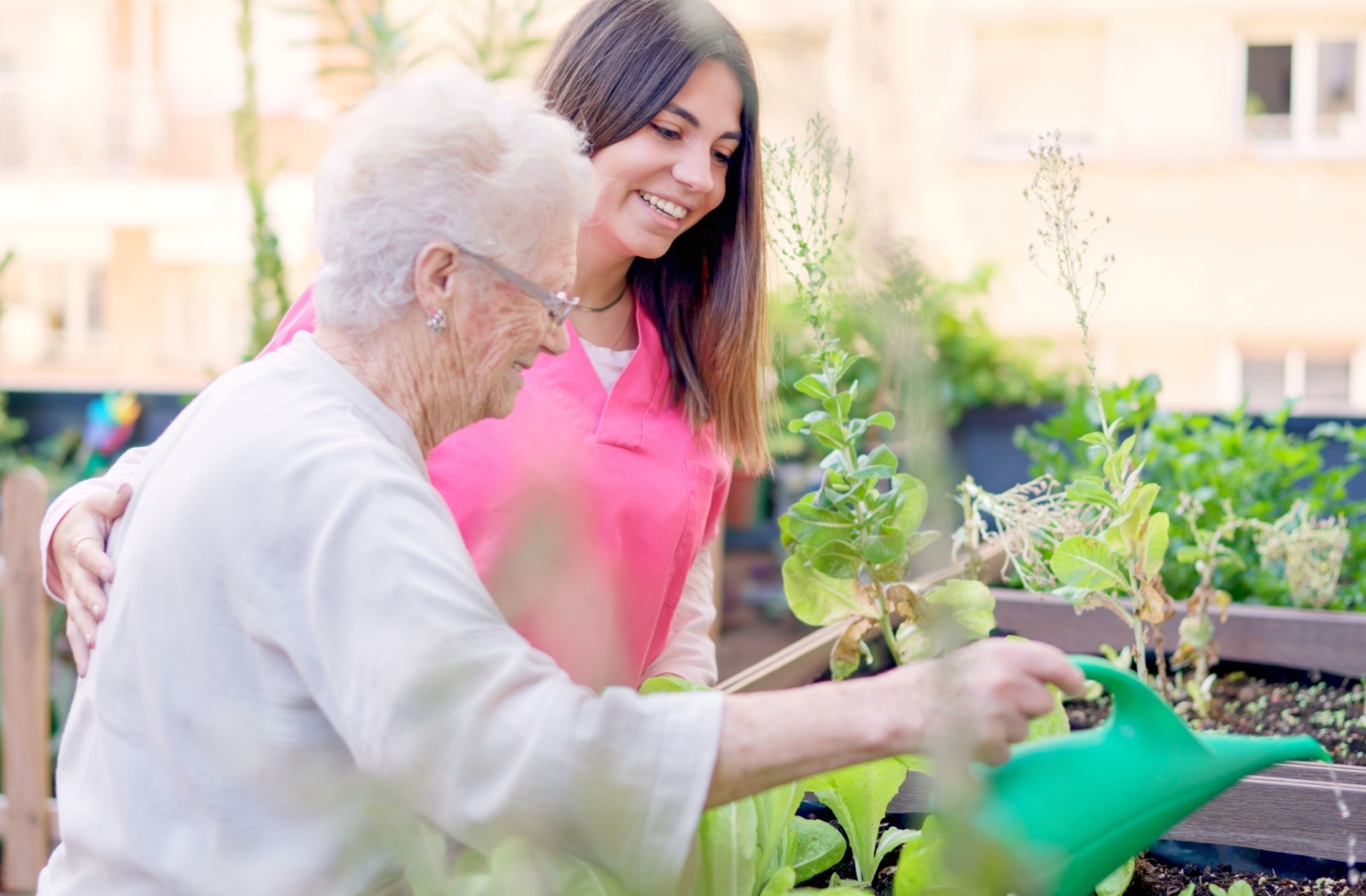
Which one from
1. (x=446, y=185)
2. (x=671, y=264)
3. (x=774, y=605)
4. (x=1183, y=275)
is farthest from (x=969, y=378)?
(x=1183, y=275)

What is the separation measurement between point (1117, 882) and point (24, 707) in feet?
8.43

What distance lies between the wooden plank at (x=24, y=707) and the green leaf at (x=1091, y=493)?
2363 millimetres

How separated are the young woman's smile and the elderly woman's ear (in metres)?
0.55

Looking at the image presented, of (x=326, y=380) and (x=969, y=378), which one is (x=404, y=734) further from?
(x=969, y=378)

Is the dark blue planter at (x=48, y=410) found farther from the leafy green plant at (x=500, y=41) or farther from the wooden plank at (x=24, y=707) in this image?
the leafy green plant at (x=500, y=41)

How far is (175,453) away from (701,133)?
0.79 metres

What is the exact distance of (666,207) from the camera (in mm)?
1482

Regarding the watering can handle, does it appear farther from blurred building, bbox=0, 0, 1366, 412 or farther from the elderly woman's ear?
the elderly woman's ear

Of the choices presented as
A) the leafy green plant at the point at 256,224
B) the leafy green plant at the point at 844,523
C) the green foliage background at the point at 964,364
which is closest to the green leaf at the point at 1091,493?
the leafy green plant at the point at 844,523

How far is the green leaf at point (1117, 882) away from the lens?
108 centimetres

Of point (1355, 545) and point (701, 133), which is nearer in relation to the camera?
point (701, 133)

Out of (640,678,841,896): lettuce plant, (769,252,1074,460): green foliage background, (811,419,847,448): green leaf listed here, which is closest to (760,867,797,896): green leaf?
(640,678,841,896): lettuce plant

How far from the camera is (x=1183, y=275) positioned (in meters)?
7.82

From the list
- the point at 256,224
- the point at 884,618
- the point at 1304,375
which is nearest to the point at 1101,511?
the point at 884,618
